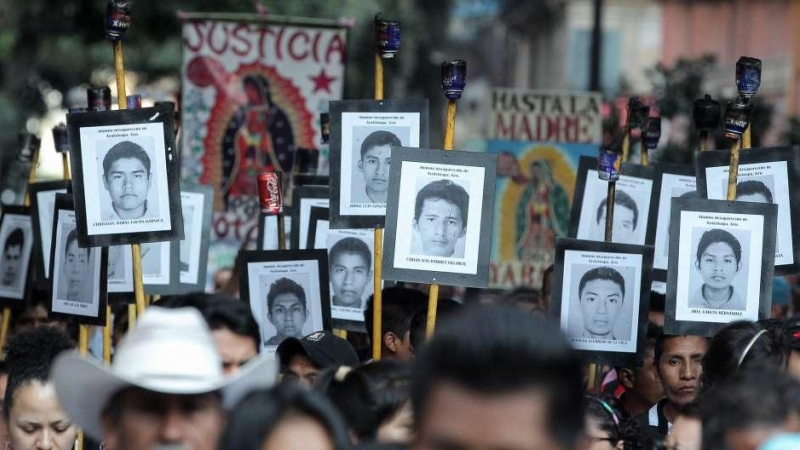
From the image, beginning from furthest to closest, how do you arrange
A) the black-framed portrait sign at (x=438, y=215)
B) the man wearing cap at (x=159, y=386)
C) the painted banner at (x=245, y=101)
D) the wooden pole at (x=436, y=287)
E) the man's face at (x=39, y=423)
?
1. the painted banner at (x=245, y=101)
2. the black-framed portrait sign at (x=438, y=215)
3. the wooden pole at (x=436, y=287)
4. the man's face at (x=39, y=423)
5. the man wearing cap at (x=159, y=386)

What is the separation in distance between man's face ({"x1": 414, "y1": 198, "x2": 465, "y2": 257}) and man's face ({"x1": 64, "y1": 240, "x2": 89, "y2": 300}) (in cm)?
166

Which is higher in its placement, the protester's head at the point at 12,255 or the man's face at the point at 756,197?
the man's face at the point at 756,197

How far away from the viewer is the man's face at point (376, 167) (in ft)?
24.2

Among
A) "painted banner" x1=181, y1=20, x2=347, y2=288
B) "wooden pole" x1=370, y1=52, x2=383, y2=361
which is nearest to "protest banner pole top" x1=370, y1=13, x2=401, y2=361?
"wooden pole" x1=370, y1=52, x2=383, y2=361

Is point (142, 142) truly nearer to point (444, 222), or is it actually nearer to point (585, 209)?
point (444, 222)

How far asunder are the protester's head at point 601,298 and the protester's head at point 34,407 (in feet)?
7.22

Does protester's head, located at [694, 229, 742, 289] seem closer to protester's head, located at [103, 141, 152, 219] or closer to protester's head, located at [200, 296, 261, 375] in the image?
protester's head, located at [103, 141, 152, 219]

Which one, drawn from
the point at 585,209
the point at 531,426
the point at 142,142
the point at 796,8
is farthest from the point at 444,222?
the point at 796,8

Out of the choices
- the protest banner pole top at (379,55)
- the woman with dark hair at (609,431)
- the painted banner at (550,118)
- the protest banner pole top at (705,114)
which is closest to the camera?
the woman with dark hair at (609,431)

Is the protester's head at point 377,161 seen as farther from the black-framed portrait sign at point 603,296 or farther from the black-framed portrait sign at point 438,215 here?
the black-framed portrait sign at point 603,296

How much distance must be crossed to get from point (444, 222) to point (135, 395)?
3240mm

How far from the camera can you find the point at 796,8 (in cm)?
2514

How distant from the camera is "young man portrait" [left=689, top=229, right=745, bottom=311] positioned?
6.87 metres

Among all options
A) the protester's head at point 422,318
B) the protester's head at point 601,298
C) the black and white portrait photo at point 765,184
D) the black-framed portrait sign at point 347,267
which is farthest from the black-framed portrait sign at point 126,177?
the black and white portrait photo at point 765,184
